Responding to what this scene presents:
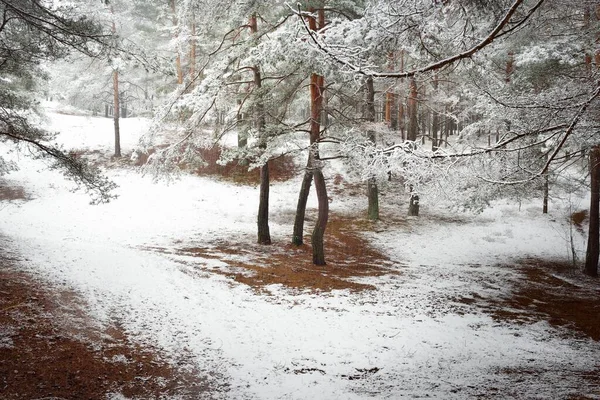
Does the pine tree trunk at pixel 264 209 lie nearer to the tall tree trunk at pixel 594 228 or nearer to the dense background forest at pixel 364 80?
the dense background forest at pixel 364 80

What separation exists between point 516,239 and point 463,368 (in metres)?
13.5

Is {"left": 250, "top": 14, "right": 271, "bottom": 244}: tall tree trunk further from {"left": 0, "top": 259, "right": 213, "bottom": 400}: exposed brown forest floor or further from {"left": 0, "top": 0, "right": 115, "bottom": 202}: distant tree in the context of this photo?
{"left": 0, "top": 259, "right": 213, "bottom": 400}: exposed brown forest floor

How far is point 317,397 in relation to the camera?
496 centimetres

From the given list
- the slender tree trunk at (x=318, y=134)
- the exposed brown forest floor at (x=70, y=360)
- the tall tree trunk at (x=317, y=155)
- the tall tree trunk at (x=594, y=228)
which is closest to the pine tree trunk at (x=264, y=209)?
the tall tree trunk at (x=317, y=155)

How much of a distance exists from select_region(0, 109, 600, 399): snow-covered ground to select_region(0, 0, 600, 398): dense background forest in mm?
66

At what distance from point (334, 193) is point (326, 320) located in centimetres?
1606

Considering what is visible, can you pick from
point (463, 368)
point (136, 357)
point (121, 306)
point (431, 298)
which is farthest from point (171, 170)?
point (463, 368)

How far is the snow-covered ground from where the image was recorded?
5.45m

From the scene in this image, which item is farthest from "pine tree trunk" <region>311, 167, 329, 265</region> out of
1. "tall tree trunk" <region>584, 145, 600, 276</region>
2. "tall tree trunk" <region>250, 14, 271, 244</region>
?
"tall tree trunk" <region>584, 145, 600, 276</region>

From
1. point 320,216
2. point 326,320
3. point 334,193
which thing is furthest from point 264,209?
point 334,193

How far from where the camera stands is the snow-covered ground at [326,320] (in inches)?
214

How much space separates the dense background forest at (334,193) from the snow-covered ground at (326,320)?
0.22 feet

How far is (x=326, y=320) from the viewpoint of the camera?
7.62m

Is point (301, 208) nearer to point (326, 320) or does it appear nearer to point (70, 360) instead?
point (326, 320)
